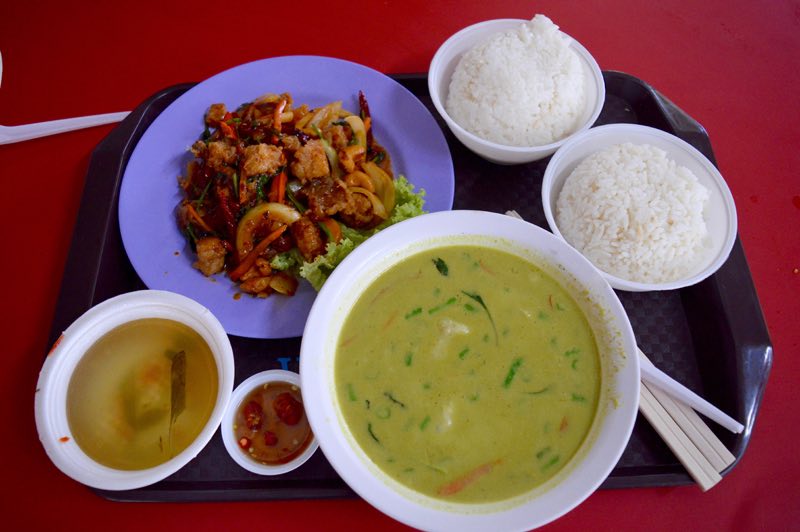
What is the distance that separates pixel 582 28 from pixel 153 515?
3.70m

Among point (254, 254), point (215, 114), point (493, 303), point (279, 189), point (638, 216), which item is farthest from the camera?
point (215, 114)

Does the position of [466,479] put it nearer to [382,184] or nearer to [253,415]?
[253,415]

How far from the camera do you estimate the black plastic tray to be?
2.03m

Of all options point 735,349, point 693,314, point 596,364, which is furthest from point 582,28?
point 596,364

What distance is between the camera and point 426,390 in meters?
1.81

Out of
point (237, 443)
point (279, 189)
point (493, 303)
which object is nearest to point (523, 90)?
point (493, 303)

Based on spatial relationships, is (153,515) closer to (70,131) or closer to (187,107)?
(187,107)

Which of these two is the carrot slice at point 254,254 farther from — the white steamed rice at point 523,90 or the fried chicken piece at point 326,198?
the white steamed rice at point 523,90

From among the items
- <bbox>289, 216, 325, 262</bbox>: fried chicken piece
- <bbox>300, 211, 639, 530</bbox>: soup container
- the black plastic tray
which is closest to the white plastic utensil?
the black plastic tray

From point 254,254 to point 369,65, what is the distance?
155 cm

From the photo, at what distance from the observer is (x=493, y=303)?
1960 millimetres

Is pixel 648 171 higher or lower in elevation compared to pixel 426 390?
higher

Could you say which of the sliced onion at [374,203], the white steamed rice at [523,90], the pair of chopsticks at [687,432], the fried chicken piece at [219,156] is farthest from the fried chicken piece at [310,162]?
the pair of chopsticks at [687,432]

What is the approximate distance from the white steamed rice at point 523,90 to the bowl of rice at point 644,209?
22cm
